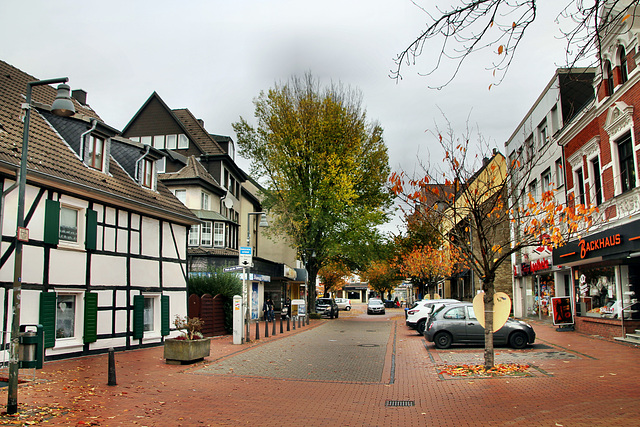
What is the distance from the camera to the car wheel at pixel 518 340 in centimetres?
1697

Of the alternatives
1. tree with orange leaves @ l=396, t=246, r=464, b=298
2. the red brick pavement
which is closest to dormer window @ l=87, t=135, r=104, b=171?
the red brick pavement

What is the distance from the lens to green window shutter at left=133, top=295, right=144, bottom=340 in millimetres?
18078

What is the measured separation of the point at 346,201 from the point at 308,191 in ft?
10.2

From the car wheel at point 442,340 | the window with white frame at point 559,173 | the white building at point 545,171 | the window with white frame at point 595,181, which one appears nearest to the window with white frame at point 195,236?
the white building at point 545,171

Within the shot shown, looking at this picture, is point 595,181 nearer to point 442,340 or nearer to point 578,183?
point 578,183

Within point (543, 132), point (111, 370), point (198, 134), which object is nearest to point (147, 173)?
point (111, 370)

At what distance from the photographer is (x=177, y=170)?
34406 millimetres

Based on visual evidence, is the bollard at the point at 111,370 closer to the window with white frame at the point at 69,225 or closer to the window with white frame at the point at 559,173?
the window with white frame at the point at 69,225

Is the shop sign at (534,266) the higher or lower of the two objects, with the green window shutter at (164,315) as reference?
higher

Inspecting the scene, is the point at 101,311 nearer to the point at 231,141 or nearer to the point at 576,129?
the point at 576,129

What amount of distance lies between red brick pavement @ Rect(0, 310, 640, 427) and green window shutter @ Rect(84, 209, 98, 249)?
3562mm

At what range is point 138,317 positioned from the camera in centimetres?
1817

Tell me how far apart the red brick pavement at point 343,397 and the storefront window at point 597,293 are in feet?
17.7

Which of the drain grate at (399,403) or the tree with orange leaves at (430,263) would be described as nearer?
the drain grate at (399,403)
